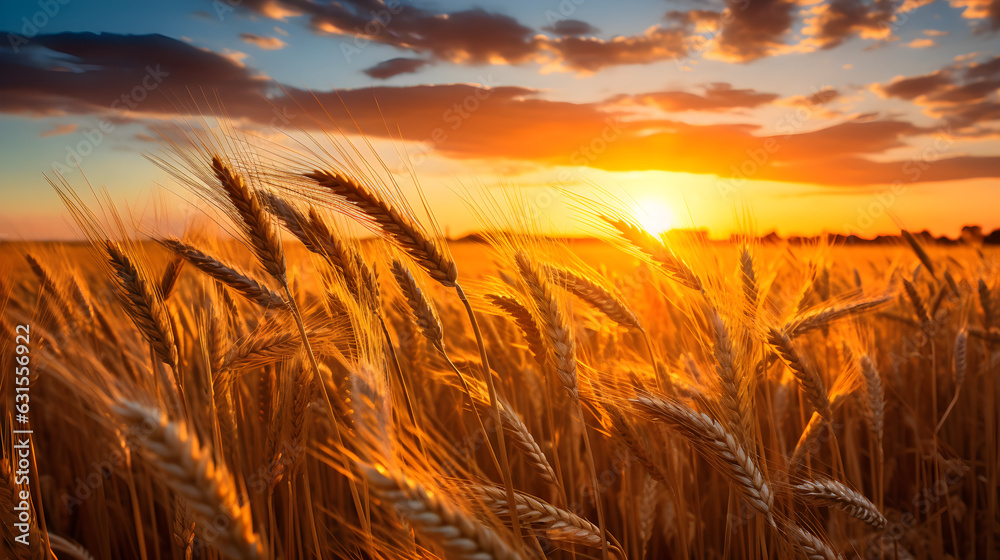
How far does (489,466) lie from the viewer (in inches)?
119

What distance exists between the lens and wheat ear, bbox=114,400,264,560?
66 centimetres

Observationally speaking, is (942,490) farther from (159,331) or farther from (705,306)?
(159,331)

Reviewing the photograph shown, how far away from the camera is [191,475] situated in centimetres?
67

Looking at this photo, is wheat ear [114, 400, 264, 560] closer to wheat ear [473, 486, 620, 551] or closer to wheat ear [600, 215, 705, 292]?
wheat ear [473, 486, 620, 551]

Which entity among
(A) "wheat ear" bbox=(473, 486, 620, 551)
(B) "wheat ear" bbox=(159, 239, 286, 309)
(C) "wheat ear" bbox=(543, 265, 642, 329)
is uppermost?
(B) "wheat ear" bbox=(159, 239, 286, 309)

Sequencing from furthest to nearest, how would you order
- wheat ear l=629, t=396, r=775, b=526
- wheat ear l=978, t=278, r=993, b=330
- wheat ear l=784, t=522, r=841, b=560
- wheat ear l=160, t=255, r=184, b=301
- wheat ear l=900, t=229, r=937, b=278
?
1. wheat ear l=978, t=278, r=993, b=330
2. wheat ear l=900, t=229, r=937, b=278
3. wheat ear l=160, t=255, r=184, b=301
4. wheat ear l=784, t=522, r=841, b=560
5. wheat ear l=629, t=396, r=775, b=526

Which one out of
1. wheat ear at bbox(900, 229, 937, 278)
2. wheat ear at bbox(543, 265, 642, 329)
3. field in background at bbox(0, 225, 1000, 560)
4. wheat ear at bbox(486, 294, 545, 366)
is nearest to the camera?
field in background at bbox(0, 225, 1000, 560)

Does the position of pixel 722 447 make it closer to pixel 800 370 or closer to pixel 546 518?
pixel 546 518

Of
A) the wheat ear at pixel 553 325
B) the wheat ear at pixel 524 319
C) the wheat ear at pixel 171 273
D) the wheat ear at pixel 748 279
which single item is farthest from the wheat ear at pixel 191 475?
the wheat ear at pixel 748 279

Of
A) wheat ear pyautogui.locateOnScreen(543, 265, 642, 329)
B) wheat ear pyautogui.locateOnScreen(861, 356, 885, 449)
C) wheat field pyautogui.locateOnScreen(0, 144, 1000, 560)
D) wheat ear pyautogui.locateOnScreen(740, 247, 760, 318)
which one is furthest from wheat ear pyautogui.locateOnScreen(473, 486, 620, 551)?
wheat ear pyautogui.locateOnScreen(861, 356, 885, 449)

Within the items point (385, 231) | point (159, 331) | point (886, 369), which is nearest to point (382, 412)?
point (385, 231)

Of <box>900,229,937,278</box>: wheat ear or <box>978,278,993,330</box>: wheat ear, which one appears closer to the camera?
<box>900,229,937,278</box>: wheat ear

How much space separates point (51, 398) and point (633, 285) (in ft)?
15.8

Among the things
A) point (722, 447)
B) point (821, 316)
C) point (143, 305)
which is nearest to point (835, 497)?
point (722, 447)
